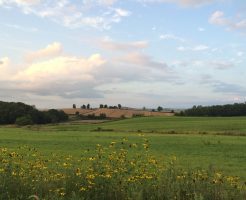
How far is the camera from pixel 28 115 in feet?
406

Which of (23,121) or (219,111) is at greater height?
(219,111)

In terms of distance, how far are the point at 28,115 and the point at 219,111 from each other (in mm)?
49801

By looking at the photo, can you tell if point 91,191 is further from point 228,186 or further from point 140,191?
point 228,186

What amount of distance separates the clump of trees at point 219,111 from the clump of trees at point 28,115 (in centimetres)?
3233

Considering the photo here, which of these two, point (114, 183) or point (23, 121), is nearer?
point (114, 183)

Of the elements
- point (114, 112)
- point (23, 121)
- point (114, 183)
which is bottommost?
point (114, 183)

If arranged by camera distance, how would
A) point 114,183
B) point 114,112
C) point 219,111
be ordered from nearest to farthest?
point 114,183, point 114,112, point 219,111

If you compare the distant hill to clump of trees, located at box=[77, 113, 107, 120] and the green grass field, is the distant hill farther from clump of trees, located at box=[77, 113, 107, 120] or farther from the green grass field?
the green grass field

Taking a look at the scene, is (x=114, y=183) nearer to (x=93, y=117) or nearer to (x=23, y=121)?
(x=93, y=117)

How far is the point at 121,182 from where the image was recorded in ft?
28.7

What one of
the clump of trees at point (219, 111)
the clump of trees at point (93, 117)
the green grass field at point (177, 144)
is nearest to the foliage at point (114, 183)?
the green grass field at point (177, 144)

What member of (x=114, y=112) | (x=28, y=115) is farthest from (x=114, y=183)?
(x=28, y=115)

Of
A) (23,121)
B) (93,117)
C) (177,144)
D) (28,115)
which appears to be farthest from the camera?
(28,115)

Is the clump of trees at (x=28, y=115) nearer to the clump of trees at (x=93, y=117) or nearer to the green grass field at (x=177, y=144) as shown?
the clump of trees at (x=93, y=117)
